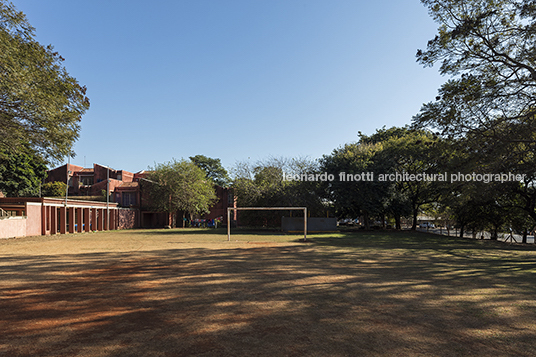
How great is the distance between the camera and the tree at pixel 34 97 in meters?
13.3

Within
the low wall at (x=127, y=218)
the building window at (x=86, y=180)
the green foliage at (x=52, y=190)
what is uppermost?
the building window at (x=86, y=180)

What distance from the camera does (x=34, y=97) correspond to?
1441cm

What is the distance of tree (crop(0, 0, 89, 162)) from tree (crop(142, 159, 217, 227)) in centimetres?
2523

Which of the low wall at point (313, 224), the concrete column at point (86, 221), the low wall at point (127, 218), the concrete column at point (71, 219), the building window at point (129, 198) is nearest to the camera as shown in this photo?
the low wall at point (313, 224)

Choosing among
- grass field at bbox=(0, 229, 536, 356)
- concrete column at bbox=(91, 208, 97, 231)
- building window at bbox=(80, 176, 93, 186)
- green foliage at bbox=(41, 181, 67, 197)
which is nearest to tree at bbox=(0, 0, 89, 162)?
grass field at bbox=(0, 229, 536, 356)

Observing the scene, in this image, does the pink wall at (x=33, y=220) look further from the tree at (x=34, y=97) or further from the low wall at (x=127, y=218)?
the low wall at (x=127, y=218)

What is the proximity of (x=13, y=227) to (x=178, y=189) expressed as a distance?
20.6m

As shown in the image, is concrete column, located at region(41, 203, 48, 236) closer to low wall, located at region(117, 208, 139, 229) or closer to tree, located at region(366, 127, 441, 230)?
low wall, located at region(117, 208, 139, 229)

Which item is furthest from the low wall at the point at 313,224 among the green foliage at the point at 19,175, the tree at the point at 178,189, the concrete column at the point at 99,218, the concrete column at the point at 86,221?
the green foliage at the point at 19,175

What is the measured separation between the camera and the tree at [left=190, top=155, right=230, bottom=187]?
236 ft

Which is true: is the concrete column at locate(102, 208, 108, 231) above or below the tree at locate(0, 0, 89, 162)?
below

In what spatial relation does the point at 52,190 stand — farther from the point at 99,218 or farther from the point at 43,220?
the point at 43,220

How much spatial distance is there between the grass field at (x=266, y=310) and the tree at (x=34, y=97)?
7.64 meters

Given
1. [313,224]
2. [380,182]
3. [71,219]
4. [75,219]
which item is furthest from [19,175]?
[380,182]
